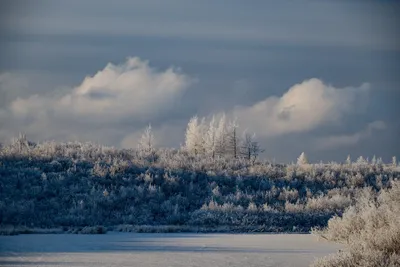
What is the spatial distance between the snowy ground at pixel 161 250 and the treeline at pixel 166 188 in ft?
12.5

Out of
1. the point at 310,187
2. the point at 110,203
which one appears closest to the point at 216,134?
the point at 310,187

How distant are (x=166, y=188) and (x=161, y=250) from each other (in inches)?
474

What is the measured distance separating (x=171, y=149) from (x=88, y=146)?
4290 mm

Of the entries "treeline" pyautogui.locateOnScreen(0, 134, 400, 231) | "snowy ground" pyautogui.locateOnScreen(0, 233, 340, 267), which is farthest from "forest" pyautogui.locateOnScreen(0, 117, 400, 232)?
"snowy ground" pyautogui.locateOnScreen(0, 233, 340, 267)

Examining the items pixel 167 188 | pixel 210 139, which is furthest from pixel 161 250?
pixel 210 139

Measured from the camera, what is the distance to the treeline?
74.3 feet

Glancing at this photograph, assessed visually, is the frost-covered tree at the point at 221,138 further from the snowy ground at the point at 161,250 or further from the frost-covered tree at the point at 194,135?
the snowy ground at the point at 161,250

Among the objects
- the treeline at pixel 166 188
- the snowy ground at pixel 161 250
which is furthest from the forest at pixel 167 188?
the snowy ground at pixel 161 250

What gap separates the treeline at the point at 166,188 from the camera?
2266 cm

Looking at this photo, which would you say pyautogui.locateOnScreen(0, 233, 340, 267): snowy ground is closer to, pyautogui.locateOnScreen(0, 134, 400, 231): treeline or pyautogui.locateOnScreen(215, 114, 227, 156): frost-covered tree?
pyautogui.locateOnScreen(0, 134, 400, 231): treeline

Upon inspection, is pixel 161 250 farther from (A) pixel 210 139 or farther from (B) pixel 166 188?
(A) pixel 210 139

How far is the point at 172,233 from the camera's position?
19.3 metres

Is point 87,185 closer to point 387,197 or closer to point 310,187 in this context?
point 310,187

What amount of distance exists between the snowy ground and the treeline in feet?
12.5
